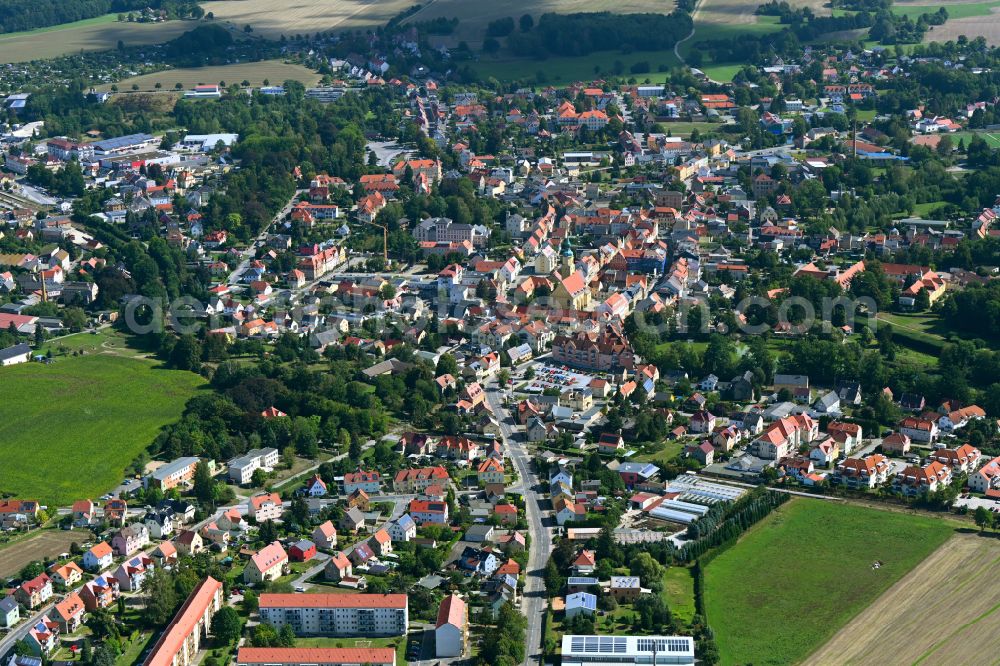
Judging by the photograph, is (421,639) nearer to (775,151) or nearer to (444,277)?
(444,277)

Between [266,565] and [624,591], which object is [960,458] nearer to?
[624,591]

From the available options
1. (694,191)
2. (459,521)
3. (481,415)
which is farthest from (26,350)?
(694,191)

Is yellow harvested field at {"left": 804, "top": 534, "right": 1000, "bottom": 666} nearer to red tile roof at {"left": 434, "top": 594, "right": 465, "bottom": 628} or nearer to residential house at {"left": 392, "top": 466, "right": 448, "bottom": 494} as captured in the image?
red tile roof at {"left": 434, "top": 594, "right": 465, "bottom": 628}

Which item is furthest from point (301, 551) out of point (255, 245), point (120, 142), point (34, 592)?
point (120, 142)

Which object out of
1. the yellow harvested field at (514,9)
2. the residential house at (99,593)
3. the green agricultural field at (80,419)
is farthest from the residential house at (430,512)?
the yellow harvested field at (514,9)

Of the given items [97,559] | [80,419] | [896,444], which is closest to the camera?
[97,559]

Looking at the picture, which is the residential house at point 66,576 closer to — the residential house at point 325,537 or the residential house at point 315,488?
the residential house at point 325,537
